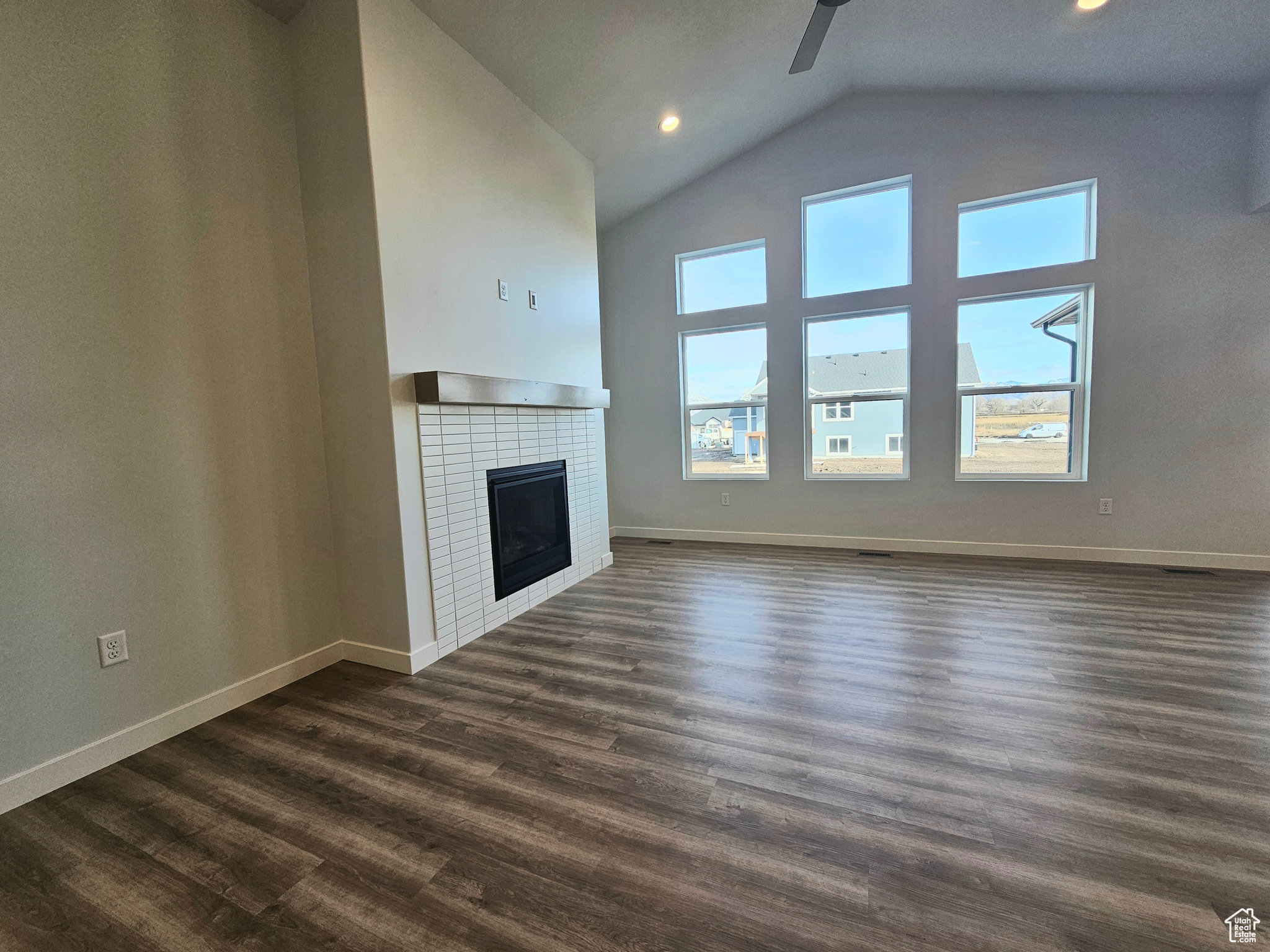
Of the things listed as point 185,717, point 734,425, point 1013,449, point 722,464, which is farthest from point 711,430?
point 185,717

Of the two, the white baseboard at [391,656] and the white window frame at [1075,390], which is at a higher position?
the white window frame at [1075,390]

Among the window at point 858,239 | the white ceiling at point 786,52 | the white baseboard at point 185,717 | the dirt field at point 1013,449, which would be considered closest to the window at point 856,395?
the window at point 858,239

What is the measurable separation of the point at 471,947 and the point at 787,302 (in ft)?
14.8

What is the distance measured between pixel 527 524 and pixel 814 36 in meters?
3.01

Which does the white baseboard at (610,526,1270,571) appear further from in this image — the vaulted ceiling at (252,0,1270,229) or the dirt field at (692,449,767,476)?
the vaulted ceiling at (252,0,1270,229)

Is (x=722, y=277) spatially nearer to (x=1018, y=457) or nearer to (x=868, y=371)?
(x=868, y=371)

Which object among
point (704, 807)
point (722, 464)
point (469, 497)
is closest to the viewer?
point (704, 807)

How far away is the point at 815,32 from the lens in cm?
231

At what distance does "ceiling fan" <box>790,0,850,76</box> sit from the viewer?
2.12 metres

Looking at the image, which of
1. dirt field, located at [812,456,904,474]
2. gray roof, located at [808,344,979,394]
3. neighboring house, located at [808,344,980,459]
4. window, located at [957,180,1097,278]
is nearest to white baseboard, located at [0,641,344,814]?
dirt field, located at [812,456,904,474]

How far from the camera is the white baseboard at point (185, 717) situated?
1.57 metres

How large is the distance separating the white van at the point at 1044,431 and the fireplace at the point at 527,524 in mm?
3598

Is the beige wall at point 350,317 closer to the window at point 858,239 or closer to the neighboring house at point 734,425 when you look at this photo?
the neighboring house at point 734,425

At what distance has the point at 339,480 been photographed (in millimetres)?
2436
